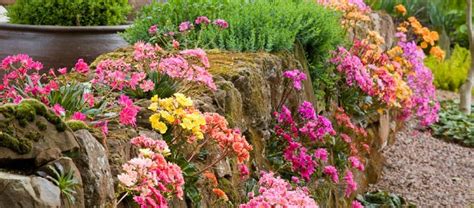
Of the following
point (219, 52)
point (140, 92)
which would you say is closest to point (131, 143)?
point (140, 92)

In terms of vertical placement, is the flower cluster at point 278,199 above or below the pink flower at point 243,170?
above

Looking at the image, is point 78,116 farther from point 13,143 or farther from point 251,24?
point 251,24

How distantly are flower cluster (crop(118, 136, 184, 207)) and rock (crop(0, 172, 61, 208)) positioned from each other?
15.9 inches

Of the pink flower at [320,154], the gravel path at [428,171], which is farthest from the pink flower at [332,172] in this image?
the gravel path at [428,171]

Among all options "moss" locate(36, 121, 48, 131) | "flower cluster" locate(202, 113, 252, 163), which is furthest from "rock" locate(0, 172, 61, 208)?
"flower cluster" locate(202, 113, 252, 163)

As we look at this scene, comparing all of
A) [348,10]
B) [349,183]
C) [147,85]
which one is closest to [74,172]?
[147,85]

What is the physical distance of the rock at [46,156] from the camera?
1.97 metres

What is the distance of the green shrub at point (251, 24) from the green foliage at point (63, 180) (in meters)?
2.29

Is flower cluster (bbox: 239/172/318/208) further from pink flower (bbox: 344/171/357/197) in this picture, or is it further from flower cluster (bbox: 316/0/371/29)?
flower cluster (bbox: 316/0/371/29)

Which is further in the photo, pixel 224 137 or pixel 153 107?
pixel 224 137

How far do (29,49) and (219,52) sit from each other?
1024 mm

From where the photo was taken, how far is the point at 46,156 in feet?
Result: 6.48

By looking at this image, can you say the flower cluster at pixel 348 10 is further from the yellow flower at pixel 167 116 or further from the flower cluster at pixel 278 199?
the yellow flower at pixel 167 116

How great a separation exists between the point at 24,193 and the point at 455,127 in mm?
7325
